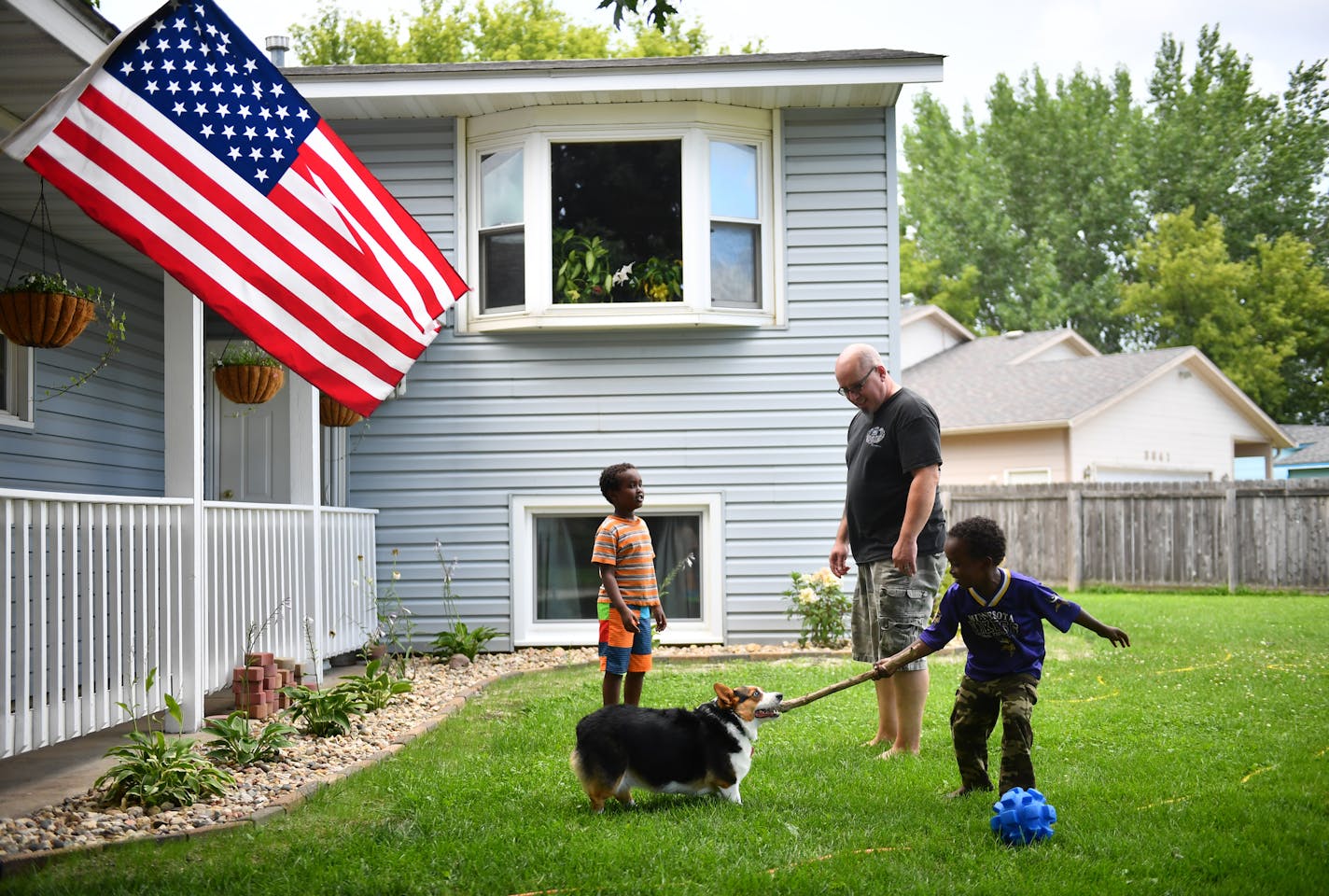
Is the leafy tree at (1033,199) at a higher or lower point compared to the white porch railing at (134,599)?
higher

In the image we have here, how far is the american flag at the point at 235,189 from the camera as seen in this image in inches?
181

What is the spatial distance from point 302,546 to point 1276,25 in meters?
41.1

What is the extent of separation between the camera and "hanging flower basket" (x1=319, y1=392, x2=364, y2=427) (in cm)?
945

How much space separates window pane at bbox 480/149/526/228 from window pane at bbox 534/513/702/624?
269 centimetres

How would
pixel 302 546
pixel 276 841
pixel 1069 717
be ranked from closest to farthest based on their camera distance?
pixel 276 841 < pixel 1069 717 < pixel 302 546

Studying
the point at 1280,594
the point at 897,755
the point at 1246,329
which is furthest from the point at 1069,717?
the point at 1246,329

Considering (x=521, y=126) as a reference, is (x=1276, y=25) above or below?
above

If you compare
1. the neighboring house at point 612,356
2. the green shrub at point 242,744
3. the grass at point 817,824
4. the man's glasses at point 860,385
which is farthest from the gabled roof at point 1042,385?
the green shrub at point 242,744

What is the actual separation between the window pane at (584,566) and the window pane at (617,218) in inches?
78.2

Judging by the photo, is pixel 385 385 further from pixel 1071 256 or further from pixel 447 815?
pixel 1071 256

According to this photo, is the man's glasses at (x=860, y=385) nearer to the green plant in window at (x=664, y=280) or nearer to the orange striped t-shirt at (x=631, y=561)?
the orange striped t-shirt at (x=631, y=561)

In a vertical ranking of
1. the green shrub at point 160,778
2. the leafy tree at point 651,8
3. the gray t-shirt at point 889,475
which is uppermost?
the leafy tree at point 651,8

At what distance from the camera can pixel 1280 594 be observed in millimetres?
17234

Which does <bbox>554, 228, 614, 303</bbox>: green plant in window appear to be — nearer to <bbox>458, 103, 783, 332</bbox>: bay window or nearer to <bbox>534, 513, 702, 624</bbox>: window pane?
<bbox>458, 103, 783, 332</bbox>: bay window
